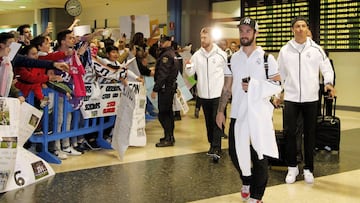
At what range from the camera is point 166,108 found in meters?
6.51

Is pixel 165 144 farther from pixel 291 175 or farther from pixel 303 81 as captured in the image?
pixel 303 81

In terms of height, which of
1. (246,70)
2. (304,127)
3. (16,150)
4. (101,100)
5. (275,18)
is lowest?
(16,150)

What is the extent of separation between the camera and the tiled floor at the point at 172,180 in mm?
4180

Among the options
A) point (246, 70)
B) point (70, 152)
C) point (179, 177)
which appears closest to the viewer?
point (246, 70)

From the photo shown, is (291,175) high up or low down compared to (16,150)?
down

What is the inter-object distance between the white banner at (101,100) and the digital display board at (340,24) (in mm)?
Answer: 5635

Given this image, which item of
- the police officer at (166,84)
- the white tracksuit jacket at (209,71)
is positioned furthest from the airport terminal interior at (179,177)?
the white tracksuit jacket at (209,71)

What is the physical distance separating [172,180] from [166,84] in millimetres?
2008

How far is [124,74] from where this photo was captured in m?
6.18

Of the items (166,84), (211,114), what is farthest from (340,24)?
(211,114)

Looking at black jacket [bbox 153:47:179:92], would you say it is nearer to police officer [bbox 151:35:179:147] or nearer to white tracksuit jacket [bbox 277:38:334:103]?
police officer [bbox 151:35:179:147]

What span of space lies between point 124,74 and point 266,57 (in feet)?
9.13

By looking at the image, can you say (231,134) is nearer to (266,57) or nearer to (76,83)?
(266,57)

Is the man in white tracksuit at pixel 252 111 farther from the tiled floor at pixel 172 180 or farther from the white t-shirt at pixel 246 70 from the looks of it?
the tiled floor at pixel 172 180
